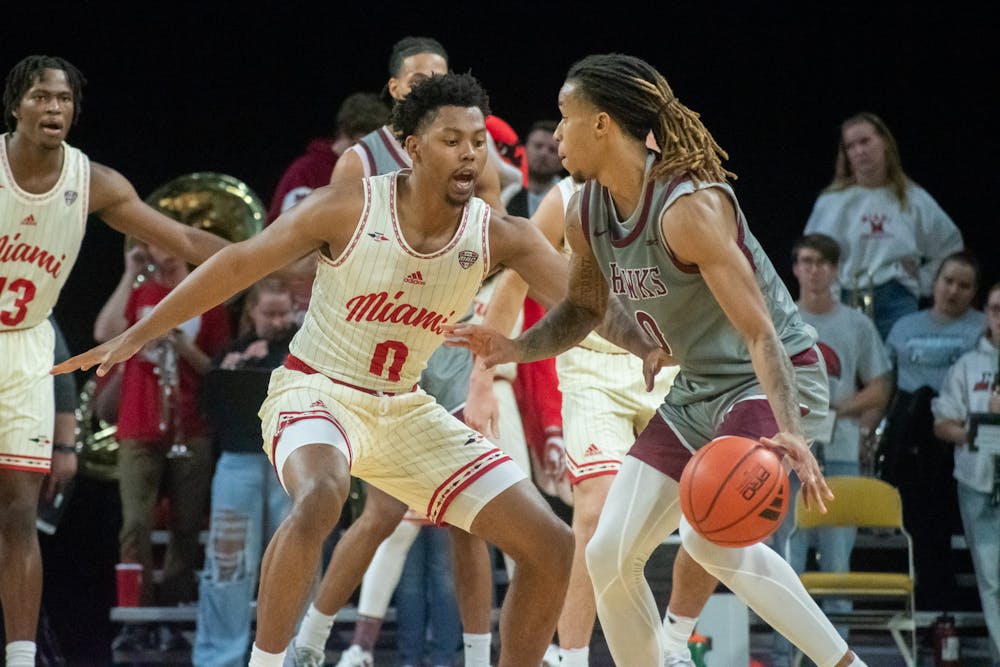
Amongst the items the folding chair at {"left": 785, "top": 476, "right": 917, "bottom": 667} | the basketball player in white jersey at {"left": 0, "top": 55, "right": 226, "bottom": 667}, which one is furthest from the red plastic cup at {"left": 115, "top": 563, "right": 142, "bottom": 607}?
the folding chair at {"left": 785, "top": 476, "right": 917, "bottom": 667}

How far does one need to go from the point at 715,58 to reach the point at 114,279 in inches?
143

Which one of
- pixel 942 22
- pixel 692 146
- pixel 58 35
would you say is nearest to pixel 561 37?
pixel 942 22

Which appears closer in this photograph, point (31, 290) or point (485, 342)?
point (485, 342)

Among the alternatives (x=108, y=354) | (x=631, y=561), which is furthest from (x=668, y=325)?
(x=108, y=354)

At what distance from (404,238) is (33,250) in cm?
154

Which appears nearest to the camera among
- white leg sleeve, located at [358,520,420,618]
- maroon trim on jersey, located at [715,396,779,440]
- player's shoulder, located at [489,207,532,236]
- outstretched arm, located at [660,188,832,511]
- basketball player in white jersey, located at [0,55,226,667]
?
outstretched arm, located at [660,188,832,511]

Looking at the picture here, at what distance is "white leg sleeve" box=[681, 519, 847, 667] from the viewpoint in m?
3.77

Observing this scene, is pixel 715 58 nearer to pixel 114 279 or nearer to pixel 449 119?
pixel 114 279

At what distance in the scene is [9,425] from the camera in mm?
5035

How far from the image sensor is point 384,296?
169 inches

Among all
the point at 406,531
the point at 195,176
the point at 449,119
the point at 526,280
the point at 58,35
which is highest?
the point at 58,35

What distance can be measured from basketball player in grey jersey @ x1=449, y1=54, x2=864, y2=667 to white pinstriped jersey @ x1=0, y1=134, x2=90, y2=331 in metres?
1.70

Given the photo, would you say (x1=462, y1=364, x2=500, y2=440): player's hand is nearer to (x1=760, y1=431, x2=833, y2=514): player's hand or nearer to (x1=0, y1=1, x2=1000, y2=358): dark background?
(x1=760, y1=431, x2=833, y2=514): player's hand

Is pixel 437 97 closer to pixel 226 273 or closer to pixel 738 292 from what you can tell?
pixel 226 273
